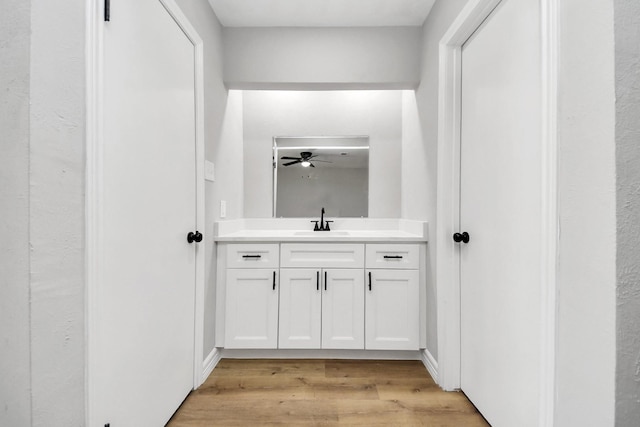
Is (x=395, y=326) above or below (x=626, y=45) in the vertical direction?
below

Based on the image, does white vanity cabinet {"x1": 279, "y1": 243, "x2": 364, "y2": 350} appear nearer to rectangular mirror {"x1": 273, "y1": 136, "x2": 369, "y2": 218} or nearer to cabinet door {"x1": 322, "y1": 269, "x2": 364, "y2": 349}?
cabinet door {"x1": 322, "y1": 269, "x2": 364, "y2": 349}

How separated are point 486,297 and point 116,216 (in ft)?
5.36

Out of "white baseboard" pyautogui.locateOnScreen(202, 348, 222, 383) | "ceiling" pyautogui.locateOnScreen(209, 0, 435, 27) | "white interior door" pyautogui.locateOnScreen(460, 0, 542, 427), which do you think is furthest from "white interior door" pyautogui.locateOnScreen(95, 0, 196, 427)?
"white interior door" pyautogui.locateOnScreen(460, 0, 542, 427)

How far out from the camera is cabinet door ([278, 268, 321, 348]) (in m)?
2.10

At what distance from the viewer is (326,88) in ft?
7.65

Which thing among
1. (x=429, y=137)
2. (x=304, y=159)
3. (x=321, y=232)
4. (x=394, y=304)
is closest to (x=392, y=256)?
(x=394, y=304)

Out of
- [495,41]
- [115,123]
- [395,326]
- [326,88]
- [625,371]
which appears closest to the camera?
[625,371]

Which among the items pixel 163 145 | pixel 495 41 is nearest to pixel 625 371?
pixel 495 41

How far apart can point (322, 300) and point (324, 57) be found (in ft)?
5.66

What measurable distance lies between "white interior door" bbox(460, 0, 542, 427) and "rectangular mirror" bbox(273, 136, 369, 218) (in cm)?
110

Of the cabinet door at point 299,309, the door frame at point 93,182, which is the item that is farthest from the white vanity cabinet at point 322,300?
the door frame at point 93,182

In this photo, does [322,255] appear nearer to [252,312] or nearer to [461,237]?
[252,312]

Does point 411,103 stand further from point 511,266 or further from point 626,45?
point 626,45

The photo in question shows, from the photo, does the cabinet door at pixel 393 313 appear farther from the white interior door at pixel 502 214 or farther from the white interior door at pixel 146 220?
the white interior door at pixel 146 220
